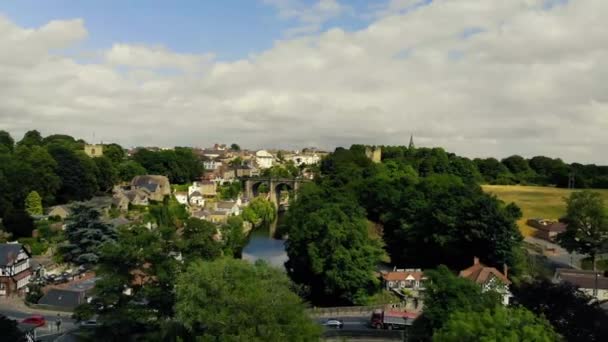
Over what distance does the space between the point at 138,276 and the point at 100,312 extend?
233 cm

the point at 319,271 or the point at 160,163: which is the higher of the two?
the point at 160,163

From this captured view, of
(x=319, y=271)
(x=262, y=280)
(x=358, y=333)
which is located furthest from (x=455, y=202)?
(x=262, y=280)

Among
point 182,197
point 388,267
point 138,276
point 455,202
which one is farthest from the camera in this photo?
point 182,197

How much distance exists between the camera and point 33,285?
32438 millimetres

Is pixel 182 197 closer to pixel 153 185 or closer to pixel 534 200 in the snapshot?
pixel 153 185

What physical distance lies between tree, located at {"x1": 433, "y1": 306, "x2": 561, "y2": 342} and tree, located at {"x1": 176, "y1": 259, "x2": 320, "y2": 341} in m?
4.46

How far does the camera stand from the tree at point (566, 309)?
17.9 meters

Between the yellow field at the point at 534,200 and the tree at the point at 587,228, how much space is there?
1371 cm

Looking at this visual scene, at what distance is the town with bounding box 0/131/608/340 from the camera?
20625 mm

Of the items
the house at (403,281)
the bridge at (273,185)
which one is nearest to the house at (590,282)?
the house at (403,281)

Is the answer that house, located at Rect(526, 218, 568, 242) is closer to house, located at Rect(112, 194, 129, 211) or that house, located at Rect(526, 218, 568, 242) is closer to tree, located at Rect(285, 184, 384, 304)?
tree, located at Rect(285, 184, 384, 304)

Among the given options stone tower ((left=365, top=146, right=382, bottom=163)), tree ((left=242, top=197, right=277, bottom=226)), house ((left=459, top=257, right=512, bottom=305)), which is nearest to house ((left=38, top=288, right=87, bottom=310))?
house ((left=459, top=257, right=512, bottom=305))

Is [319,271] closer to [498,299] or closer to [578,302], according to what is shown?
[498,299]

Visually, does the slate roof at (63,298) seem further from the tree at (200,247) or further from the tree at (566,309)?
the tree at (566,309)
